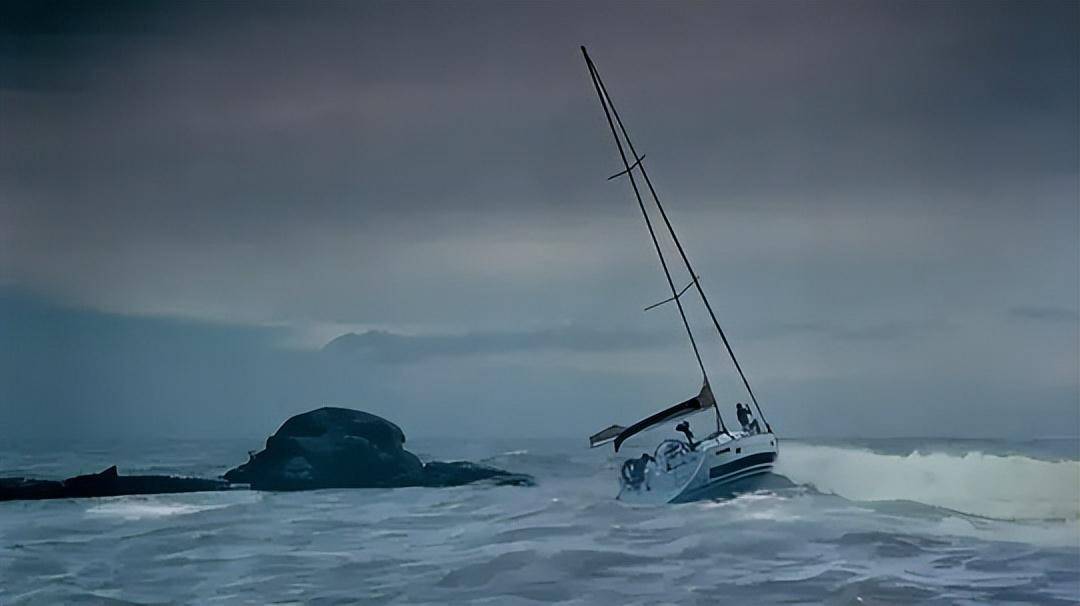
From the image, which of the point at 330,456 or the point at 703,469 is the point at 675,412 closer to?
the point at 703,469

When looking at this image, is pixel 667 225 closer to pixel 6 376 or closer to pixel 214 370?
pixel 214 370

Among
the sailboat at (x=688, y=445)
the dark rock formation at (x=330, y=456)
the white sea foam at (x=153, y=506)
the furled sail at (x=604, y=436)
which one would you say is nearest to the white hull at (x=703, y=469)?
the sailboat at (x=688, y=445)

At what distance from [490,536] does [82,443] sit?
112 cm

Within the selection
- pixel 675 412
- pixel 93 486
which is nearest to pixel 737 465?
pixel 675 412

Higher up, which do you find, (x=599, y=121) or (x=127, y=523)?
(x=599, y=121)

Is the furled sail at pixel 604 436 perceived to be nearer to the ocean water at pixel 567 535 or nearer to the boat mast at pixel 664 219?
the ocean water at pixel 567 535

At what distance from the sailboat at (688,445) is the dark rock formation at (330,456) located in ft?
1.74

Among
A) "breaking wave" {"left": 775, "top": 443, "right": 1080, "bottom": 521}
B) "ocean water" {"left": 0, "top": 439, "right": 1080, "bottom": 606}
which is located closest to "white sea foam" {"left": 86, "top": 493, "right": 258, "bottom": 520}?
"ocean water" {"left": 0, "top": 439, "right": 1080, "bottom": 606}

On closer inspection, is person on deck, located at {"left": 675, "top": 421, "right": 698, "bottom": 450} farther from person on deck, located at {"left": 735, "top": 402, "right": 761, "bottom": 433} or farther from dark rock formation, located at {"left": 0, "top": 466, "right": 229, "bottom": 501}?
dark rock formation, located at {"left": 0, "top": 466, "right": 229, "bottom": 501}

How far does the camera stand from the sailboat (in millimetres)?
3158

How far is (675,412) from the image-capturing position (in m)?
3.18

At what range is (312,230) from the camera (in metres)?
3.23

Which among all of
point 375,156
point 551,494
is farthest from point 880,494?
point 375,156

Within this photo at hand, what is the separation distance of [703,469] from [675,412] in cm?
17
